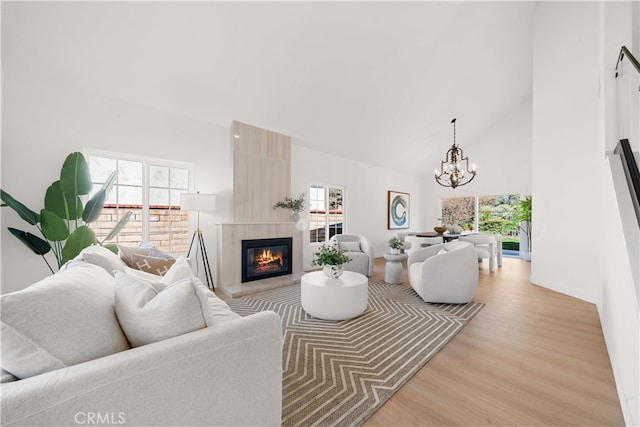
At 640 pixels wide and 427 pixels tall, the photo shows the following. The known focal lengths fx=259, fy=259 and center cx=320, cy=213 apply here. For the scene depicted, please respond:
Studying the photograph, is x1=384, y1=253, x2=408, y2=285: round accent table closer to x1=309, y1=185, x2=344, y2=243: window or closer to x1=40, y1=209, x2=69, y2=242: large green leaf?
x1=309, y1=185, x2=344, y2=243: window

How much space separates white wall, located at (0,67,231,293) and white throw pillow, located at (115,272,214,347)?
295 centimetres

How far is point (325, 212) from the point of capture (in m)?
5.98

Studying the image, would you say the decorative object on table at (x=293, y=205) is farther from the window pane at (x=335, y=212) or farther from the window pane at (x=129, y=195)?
the window pane at (x=129, y=195)

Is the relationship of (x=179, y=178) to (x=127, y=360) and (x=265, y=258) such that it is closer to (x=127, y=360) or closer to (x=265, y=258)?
(x=265, y=258)

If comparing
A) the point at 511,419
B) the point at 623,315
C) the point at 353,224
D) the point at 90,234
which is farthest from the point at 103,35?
the point at 353,224

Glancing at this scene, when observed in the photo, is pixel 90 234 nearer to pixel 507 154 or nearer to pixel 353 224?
pixel 353 224

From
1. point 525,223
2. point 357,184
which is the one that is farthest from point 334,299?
point 525,223

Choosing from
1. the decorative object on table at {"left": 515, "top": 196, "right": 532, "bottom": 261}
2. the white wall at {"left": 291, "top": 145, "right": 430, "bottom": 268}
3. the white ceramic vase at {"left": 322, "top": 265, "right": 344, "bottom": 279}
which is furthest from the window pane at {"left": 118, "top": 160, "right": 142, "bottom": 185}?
the decorative object on table at {"left": 515, "top": 196, "right": 532, "bottom": 261}

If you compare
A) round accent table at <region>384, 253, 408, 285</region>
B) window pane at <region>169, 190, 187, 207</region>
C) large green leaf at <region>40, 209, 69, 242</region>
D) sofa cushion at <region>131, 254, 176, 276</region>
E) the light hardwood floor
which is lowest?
the light hardwood floor

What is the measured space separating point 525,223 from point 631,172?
5658mm

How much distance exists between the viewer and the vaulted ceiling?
8.52 feet

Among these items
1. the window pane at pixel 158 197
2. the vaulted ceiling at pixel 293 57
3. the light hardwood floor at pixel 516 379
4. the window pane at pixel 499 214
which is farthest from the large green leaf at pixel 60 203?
the window pane at pixel 499 214

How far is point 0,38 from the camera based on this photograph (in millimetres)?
2441

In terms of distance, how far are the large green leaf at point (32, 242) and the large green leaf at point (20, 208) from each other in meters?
0.16
